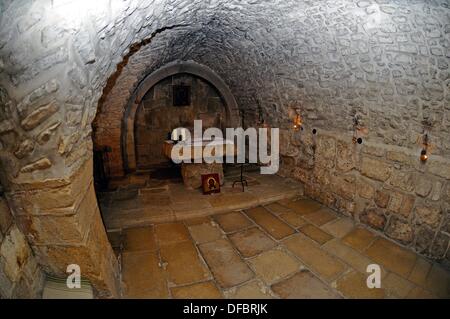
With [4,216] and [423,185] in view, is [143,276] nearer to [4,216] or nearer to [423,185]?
[4,216]

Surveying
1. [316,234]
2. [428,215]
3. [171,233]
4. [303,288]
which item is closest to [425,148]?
[428,215]

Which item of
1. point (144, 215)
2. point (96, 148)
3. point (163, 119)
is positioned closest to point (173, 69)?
point (163, 119)

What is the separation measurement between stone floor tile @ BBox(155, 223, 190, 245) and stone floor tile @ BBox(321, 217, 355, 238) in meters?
1.92

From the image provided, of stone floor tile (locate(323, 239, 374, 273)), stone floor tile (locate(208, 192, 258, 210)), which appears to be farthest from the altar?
stone floor tile (locate(323, 239, 374, 273))

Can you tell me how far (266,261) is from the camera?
8.51 ft

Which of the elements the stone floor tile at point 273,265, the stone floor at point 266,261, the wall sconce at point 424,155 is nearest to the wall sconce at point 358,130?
the wall sconce at point 424,155

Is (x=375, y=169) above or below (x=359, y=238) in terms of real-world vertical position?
above

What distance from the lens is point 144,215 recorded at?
3383mm

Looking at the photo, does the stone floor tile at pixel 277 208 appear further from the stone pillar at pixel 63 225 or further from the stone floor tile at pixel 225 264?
the stone pillar at pixel 63 225

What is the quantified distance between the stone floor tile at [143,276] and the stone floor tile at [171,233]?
0.93 feet

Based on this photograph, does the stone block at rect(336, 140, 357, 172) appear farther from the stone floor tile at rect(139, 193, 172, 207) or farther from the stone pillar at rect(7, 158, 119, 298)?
the stone pillar at rect(7, 158, 119, 298)

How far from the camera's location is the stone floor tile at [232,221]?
3.26 metres

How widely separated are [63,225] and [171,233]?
5.24ft
